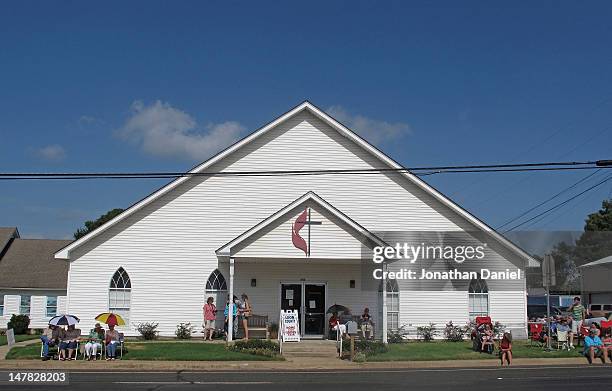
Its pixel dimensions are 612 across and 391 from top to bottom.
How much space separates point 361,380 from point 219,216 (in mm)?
12572

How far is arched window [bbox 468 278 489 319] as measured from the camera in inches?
1073

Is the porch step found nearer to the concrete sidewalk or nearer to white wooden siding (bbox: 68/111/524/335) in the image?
the concrete sidewalk

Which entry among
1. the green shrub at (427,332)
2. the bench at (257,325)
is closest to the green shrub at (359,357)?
the bench at (257,325)

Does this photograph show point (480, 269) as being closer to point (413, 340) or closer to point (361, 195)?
point (413, 340)

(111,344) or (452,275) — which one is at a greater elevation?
(452,275)

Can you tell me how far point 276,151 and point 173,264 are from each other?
6.40m

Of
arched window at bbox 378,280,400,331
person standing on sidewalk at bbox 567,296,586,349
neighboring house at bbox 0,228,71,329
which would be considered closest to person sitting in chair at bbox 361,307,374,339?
arched window at bbox 378,280,400,331

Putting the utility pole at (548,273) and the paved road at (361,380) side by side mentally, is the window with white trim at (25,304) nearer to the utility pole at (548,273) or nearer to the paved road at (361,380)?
the paved road at (361,380)

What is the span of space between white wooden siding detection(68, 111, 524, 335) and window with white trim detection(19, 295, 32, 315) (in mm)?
13765

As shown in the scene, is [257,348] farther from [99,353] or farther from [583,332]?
[583,332]

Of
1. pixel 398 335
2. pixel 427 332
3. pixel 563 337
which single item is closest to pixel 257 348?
pixel 398 335

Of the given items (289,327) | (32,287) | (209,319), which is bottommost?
(289,327)

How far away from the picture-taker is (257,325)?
25703 millimetres

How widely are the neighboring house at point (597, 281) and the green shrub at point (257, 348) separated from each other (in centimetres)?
3359
